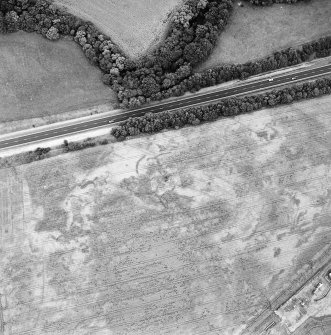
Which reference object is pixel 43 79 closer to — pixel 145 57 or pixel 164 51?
pixel 145 57

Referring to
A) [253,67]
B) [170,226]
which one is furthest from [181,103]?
[170,226]

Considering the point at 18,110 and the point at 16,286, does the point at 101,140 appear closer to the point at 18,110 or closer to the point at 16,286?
the point at 18,110

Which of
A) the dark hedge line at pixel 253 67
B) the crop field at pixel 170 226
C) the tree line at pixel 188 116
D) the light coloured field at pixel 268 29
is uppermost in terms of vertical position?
the light coloured field at pixel 268 29

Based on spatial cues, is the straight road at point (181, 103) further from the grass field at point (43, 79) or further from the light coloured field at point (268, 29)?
the light coloured field at point (268, 29)

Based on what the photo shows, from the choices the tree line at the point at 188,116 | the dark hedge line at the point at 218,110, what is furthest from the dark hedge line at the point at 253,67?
the tree line at the point at 188,116

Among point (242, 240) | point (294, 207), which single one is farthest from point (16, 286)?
point (294, 207)

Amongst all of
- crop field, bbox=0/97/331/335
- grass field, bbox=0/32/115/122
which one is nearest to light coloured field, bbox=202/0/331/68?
crop field, bbox=0/97/331/335

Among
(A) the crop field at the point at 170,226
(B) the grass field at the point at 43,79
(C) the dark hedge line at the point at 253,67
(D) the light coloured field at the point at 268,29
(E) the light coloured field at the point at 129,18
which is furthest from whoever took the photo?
(D) the light coloured field at the point at 268,29
